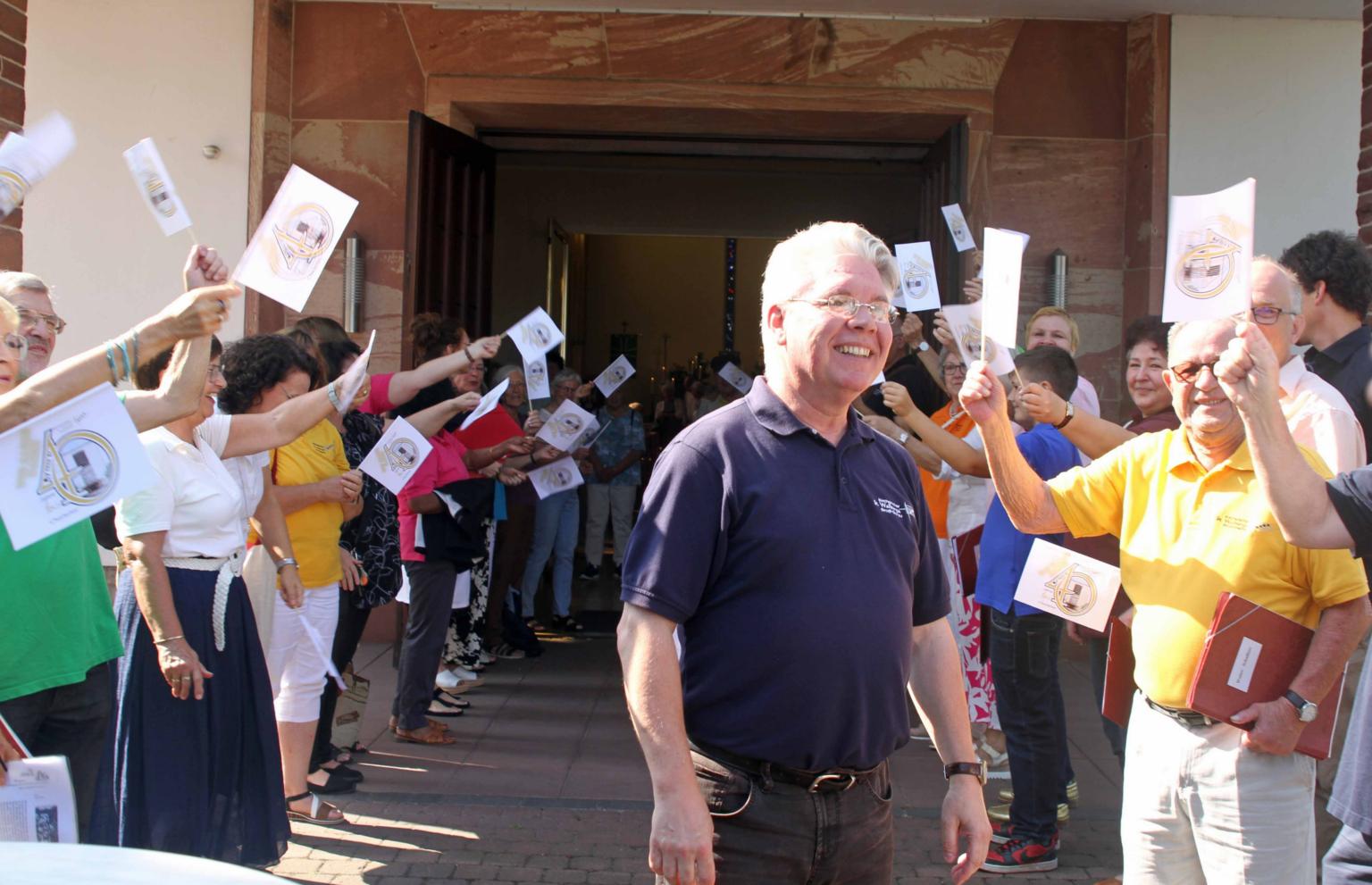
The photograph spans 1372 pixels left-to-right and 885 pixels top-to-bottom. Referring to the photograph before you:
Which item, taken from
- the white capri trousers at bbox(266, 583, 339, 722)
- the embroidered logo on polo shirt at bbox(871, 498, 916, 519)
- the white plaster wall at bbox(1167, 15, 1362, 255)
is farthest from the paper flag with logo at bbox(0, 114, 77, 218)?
the white plaster wall at bbox(1167, 15, 1362, 255)

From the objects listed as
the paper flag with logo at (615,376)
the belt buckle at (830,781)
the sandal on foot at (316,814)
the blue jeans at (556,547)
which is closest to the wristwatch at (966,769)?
the belt buckle at (830,781)

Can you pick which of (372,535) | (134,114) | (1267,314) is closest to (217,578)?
(372,535)

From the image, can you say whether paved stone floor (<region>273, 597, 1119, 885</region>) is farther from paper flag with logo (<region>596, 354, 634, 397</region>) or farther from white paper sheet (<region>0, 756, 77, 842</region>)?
paper flag with logo (<region>596, 354, 634, 397</region>)

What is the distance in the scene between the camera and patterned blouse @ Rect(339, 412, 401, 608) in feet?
17.1

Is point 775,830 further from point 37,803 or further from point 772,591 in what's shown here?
point 37,803

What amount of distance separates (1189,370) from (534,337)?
12.0 ft

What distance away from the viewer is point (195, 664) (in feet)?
11.7

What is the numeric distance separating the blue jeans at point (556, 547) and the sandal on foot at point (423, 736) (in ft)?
8.43

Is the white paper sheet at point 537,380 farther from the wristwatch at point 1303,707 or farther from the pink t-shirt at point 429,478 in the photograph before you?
the wristwatch at point 1303,707

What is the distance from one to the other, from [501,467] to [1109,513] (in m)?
4.31

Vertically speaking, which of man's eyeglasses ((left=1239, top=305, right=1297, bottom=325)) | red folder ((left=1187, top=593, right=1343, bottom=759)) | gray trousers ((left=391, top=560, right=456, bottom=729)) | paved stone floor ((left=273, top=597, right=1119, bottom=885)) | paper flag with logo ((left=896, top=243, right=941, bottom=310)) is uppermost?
paper flag with logo ((left=896, top=243, right=941, bottom=310))

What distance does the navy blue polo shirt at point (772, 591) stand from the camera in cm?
233

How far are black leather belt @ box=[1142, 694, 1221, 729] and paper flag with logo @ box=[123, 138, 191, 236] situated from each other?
9.13ft

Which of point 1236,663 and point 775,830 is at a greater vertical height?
point 1236,663
